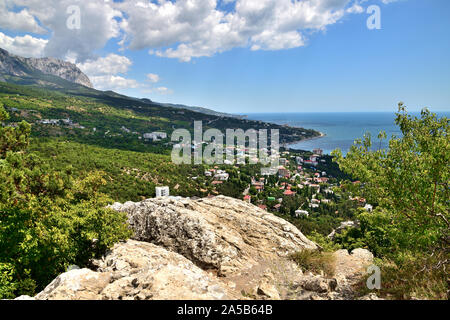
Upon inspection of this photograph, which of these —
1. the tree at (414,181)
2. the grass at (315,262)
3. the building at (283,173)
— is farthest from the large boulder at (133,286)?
the building at (283,173)

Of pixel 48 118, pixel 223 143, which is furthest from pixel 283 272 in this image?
pixel 48 118

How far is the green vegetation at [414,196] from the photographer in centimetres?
496

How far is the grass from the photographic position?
8.24 meters

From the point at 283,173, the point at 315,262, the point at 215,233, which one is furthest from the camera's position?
the point at 283,173

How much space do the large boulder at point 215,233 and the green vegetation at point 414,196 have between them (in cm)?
435

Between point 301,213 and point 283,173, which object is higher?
point 283,173

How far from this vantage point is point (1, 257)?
26.6 feet

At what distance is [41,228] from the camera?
25.8ft

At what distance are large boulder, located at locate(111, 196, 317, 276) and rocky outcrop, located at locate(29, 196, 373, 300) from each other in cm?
4

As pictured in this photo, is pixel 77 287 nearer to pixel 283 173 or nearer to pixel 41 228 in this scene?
pixel 41 228

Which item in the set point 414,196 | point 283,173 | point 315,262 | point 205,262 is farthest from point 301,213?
point 414,196

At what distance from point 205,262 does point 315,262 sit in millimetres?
4276

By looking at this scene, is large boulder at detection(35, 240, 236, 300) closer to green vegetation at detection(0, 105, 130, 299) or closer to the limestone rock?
the limestone rock
